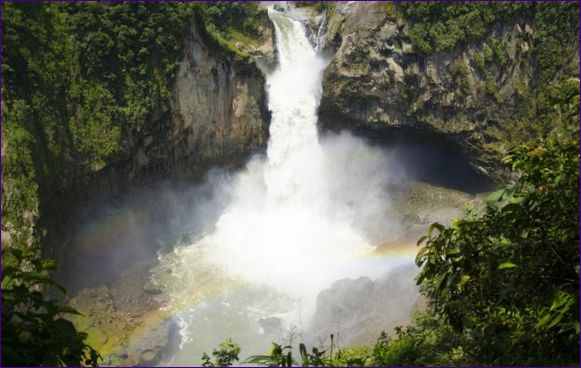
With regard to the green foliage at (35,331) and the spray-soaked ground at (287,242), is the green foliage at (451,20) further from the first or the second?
the green foliage at (35,331)

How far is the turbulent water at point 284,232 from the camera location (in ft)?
68.6

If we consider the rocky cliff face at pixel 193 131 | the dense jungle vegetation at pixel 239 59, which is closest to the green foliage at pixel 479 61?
the dense jungle vegetation at pixel 239 59

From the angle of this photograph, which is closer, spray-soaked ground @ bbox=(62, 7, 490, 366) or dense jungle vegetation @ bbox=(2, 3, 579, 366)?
dense jungle vegetation @ bbox=(2, 3, 579, 366)

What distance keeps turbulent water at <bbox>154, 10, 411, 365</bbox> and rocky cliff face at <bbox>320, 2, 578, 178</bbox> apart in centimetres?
307

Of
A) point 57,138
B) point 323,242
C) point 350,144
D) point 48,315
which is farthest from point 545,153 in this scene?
point 350,144

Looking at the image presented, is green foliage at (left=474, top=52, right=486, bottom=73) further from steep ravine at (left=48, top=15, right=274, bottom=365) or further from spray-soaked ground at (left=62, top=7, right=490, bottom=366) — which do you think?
steep ravine at (left=48, top=15, right=274, bottom=365)

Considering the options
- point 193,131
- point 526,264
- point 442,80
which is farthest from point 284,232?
point 526,264

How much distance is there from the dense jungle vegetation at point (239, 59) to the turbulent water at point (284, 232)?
234 centimetres

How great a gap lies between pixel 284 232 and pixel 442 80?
1198 cm

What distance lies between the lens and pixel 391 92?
29.1 m

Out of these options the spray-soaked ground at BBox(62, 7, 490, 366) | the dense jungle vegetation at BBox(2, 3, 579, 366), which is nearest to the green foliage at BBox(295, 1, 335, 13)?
the spray-soaked ground at BBox(62, 7, 490, 366)

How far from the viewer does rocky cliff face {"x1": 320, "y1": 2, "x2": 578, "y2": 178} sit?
1101 inches

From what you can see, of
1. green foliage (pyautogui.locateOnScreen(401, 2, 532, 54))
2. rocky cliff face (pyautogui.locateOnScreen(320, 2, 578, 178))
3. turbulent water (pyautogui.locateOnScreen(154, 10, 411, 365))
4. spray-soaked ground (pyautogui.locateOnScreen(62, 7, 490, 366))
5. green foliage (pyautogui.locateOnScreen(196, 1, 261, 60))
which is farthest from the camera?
green foliage (pyautogui.locateOnScreen(196, 1, 261, 60))

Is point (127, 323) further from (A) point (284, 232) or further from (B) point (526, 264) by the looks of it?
(B) point (526, 264)
